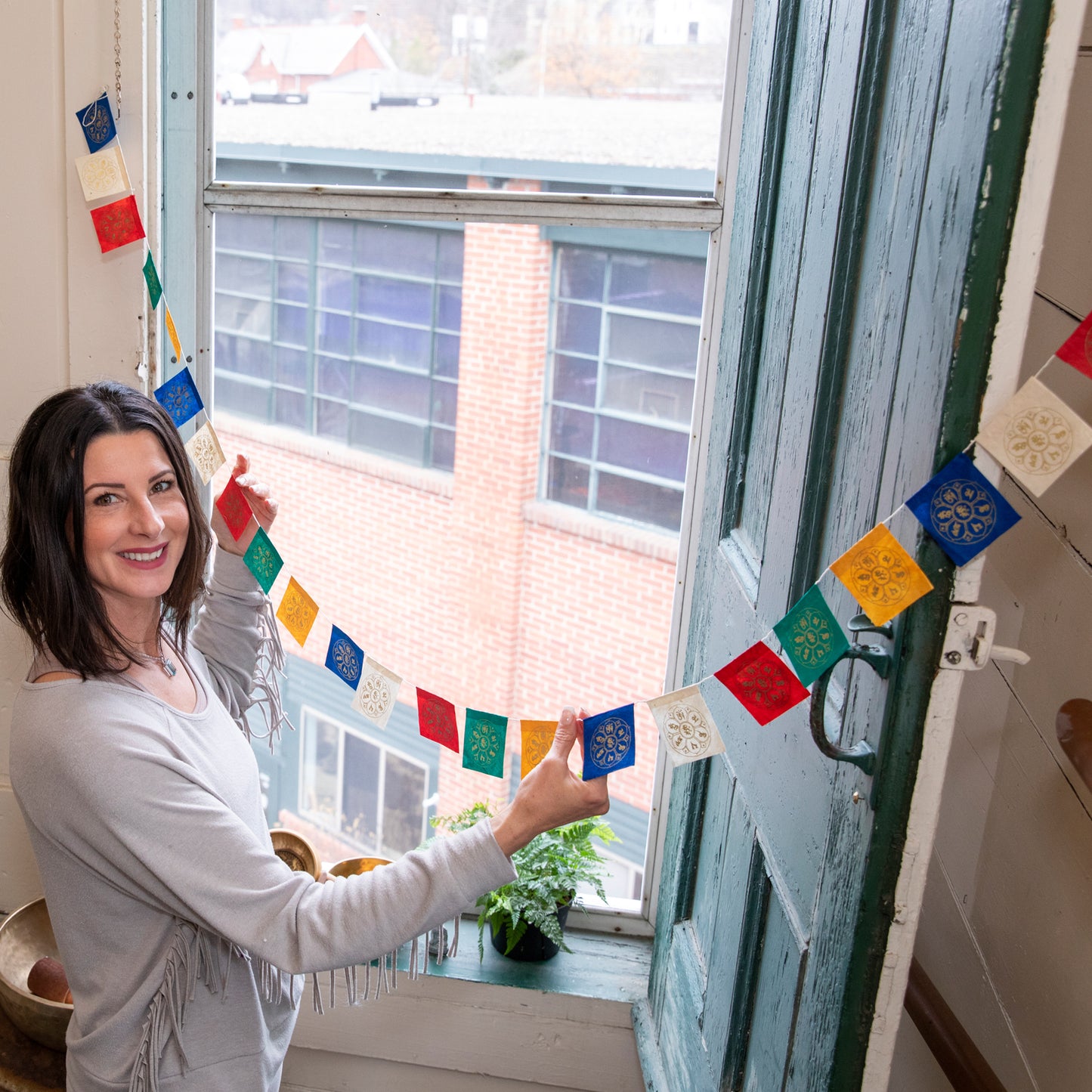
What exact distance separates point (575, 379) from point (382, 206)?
151 inches

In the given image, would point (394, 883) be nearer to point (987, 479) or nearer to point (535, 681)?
point (987, 479)

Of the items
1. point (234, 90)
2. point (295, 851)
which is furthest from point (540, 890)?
point (234, 90)

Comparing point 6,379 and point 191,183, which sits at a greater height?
point 191,183

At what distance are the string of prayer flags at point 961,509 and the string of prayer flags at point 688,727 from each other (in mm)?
397

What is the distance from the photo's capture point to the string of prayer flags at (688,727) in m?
1.15

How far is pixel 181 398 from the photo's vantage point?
1.70 m

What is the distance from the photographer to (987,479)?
81 cm

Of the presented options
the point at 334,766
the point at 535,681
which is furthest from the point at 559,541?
the point at 334,766

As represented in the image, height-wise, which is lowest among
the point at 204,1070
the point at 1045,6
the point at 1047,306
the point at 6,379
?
the point at 204,1070

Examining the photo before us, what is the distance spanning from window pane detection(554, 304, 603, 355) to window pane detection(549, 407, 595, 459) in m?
0.38

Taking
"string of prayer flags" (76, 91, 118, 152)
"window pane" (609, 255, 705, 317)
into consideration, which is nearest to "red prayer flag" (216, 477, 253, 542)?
"string of prayer flags" (76, 91, 118, 152)

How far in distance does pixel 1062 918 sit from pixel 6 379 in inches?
76.4

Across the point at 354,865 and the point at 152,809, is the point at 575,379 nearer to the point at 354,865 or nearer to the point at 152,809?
the point at 354,865

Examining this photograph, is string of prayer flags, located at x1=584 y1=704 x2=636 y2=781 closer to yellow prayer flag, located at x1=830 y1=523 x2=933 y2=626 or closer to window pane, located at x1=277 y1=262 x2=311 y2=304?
yellow prayer flag, located at x1=830 y1=523 x2=933 y2=626
